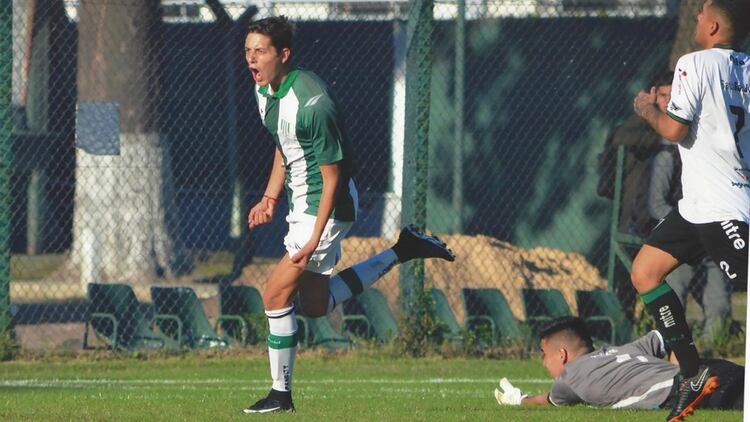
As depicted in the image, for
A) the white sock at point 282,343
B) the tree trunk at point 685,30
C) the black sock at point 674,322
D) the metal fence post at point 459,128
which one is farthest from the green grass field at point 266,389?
the metal fence post at point 459,128

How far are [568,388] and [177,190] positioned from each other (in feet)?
29.3

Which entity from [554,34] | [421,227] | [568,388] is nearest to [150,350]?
[421,227]

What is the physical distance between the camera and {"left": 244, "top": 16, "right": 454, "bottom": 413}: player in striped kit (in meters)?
7.30

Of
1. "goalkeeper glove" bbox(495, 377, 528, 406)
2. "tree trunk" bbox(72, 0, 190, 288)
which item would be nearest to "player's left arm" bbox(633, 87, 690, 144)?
"goalkeeper glove" bbox(495, 377, 528, 406)

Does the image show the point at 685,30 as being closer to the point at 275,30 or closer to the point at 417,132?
the point at 417,132

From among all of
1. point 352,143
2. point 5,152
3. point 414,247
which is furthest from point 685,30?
point 5,152

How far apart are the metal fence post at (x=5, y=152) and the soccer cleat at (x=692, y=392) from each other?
241 inches

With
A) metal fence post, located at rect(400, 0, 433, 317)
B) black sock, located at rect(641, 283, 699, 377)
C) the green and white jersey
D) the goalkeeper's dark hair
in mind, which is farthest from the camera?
metal fence post, located at rect(400, 0, 433, 317)

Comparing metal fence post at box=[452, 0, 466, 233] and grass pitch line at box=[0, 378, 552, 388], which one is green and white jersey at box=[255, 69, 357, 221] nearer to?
grass pitch line at box=[0, 378, 552, 388]

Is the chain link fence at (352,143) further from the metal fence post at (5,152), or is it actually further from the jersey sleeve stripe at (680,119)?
the jersey sleeve stripe at (680,119)

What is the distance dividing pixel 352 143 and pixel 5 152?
4.01m

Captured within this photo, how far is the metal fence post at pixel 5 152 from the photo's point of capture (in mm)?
11188

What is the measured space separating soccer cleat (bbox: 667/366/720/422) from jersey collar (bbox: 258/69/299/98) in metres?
2.51

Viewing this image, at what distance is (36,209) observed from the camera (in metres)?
20.1
